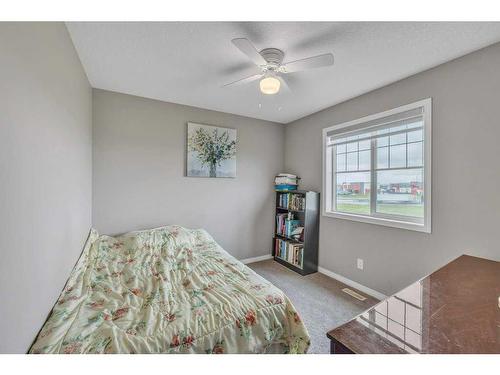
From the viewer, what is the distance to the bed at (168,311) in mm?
1060

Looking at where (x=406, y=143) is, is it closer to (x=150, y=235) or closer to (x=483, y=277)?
(x=483, y=277)

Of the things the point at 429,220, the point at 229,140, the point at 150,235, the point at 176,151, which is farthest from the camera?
the point at 229,140

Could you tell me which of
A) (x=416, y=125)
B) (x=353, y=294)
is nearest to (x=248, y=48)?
(x=416, y=125)

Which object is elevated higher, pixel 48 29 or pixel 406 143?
pixel 48 29


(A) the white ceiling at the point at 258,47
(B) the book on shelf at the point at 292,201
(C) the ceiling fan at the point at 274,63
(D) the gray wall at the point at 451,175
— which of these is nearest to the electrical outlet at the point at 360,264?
(D) the gray wall at the point at 451,175

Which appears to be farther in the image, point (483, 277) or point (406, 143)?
point (406, 143)

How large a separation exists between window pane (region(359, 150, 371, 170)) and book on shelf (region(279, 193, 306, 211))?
0.86 meters

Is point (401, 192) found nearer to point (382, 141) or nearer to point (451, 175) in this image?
point (451, 175)

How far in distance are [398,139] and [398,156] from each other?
18cm

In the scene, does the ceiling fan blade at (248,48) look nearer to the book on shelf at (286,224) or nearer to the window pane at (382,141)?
the window pane at (382,141)

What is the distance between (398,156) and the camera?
241 centimetres
